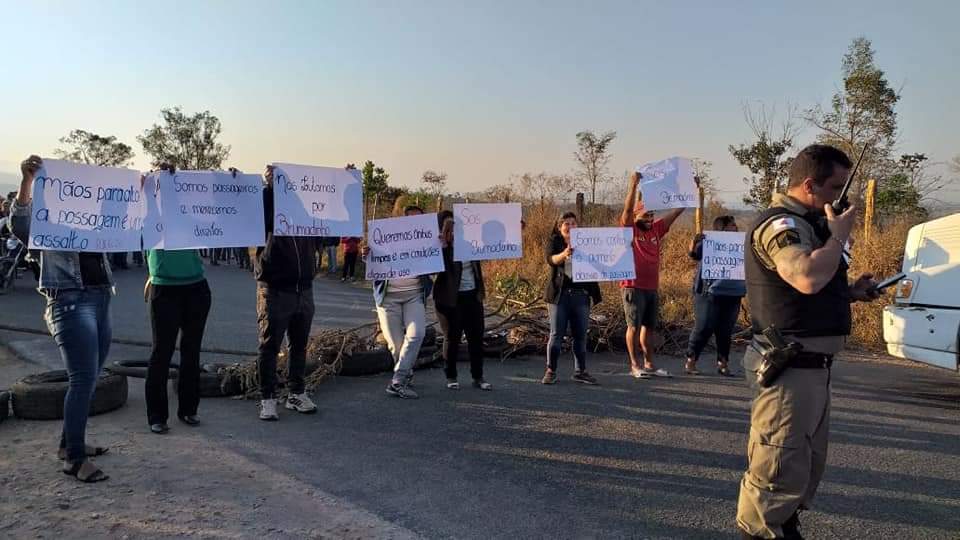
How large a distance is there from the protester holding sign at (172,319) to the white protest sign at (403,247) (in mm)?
1695

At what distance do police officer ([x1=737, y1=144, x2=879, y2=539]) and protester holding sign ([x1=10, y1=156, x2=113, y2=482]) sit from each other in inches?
153

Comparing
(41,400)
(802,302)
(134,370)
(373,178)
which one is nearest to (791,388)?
(802,302)

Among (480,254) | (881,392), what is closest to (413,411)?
(480,254)

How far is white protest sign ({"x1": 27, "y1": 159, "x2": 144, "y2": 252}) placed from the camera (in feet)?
14.0

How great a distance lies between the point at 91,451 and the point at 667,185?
5.93m

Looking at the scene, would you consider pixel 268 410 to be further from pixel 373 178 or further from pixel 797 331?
pixel 373 178

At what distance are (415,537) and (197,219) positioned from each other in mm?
3264

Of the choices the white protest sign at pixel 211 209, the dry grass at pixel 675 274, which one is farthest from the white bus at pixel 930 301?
the white protest sign at pixel 211 209

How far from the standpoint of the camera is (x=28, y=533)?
344 centimetres

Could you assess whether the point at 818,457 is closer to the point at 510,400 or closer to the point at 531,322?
the point at 510,400

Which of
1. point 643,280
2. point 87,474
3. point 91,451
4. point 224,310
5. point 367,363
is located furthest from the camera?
point 224,310

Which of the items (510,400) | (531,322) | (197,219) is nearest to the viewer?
(197,219)

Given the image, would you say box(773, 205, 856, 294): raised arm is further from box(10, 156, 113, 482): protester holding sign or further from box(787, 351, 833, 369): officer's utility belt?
box(10, 156, 113, 482): protester holding sign

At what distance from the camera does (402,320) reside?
6.63m
